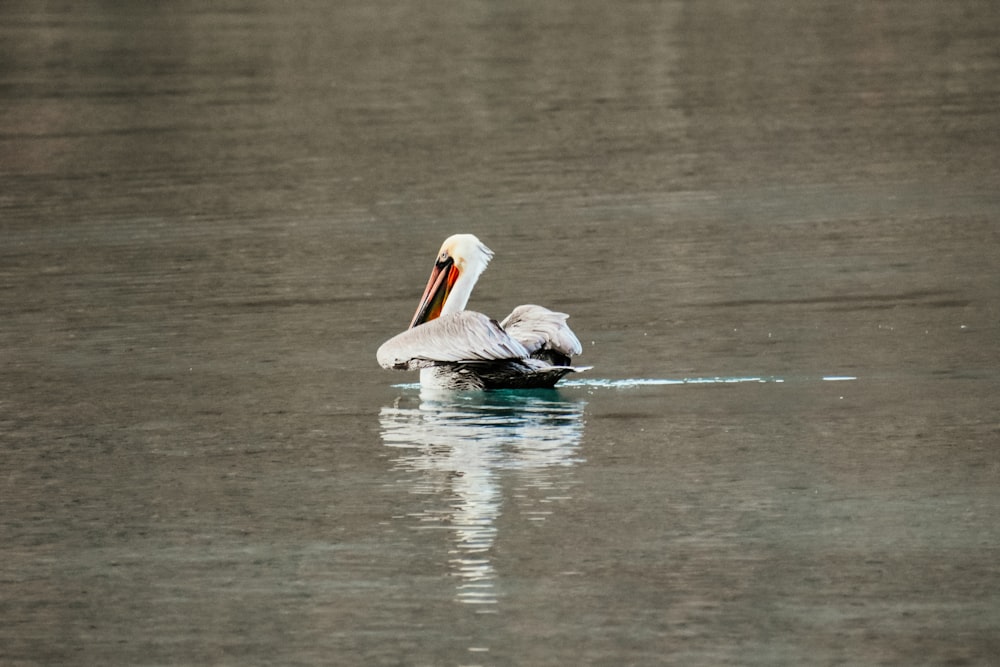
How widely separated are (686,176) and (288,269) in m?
4.26

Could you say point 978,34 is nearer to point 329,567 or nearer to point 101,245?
point 101,245

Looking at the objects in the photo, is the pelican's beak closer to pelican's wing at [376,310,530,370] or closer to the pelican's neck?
the pelican's neck

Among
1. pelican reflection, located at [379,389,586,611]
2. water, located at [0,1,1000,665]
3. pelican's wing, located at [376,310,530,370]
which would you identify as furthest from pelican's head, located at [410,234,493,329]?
pelican reflection, located at [379,389,586,611]

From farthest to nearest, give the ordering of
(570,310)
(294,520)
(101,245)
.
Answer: (101,245) → (570,310) → (294,520)

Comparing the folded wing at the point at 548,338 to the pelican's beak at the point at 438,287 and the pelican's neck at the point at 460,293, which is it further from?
the pelican's beak at the point at 438,287

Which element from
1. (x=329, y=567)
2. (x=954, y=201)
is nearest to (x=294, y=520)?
(x=329, y=567)

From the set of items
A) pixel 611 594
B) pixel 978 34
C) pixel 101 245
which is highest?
pixel 978 34

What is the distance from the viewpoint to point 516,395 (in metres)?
8.39

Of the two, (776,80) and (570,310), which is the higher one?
(776,80)

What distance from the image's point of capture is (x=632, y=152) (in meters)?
16.4

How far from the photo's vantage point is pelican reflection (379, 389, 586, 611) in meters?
6.23

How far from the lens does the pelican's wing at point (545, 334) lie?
8.36 meters

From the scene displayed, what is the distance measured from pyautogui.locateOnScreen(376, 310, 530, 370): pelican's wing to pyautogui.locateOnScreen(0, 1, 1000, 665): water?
179mm

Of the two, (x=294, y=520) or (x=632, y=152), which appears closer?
(x=294, y=520)
